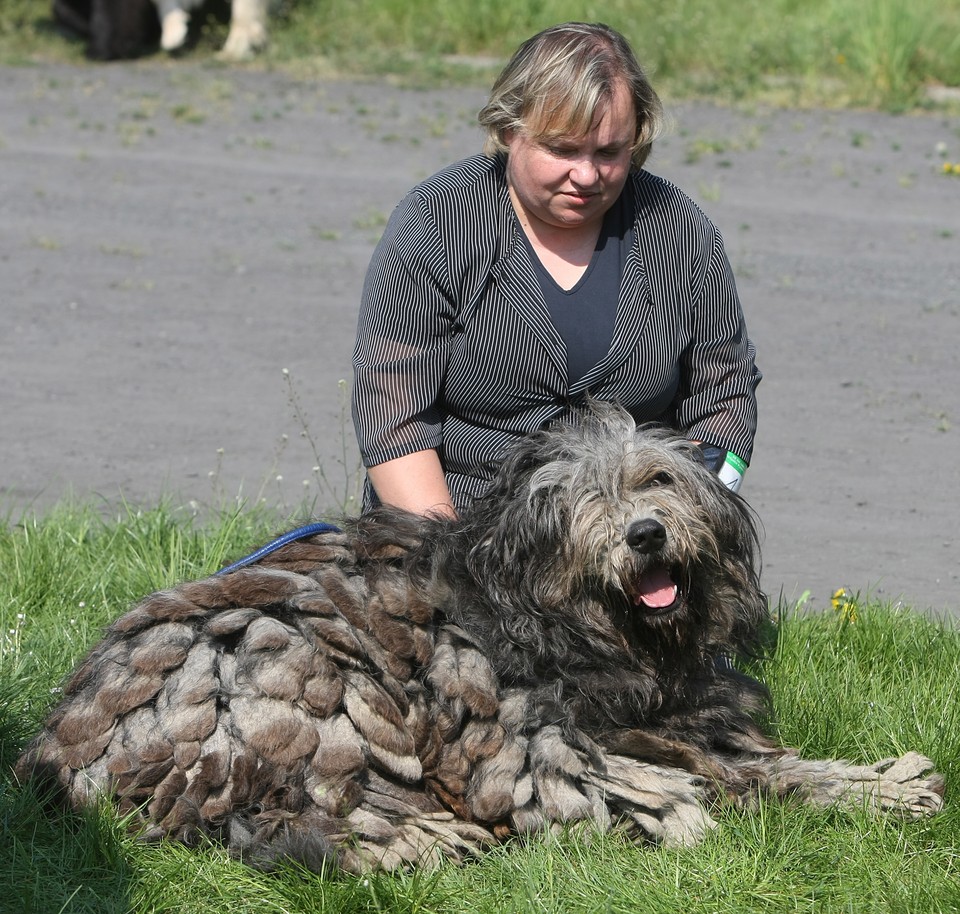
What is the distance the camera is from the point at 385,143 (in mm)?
11609

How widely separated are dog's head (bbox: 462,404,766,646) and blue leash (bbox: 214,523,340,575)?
1.65 feet

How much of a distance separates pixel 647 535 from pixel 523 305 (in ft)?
3.60

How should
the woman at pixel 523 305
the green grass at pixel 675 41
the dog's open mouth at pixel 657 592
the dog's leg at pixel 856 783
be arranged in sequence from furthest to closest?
1. the green grass at pixel 675 41
2. the woman at pixel 523 305
3. the dog's leg at pixel 856 783
4. the dog's open mouth at pixel 657 592

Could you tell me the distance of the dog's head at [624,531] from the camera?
336 cm

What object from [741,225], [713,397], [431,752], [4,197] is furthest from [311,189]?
[431,752]

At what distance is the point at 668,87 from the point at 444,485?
925 centimetres

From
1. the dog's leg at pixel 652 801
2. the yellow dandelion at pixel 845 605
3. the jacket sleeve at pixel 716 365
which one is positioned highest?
the jacket sleeve at pixel 716 365

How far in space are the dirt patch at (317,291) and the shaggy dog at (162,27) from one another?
725 millimetres

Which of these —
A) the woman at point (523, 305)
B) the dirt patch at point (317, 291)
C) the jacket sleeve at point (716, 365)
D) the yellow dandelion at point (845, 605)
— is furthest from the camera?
the dirt patch at point (317, 291)

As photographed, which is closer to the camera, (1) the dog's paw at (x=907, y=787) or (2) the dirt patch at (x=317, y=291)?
(1) the dog's paw at (x=907, y=787)

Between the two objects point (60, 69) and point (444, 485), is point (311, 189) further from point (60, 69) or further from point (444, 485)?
point (444, 485)

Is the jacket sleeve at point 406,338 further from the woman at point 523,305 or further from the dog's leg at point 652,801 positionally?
the dog's leg at point 652,801

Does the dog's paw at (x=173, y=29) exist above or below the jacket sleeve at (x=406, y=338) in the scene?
below

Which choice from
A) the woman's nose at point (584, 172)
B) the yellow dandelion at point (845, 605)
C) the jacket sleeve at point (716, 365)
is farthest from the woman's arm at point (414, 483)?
the yellow dandelion at point (845, 605)
